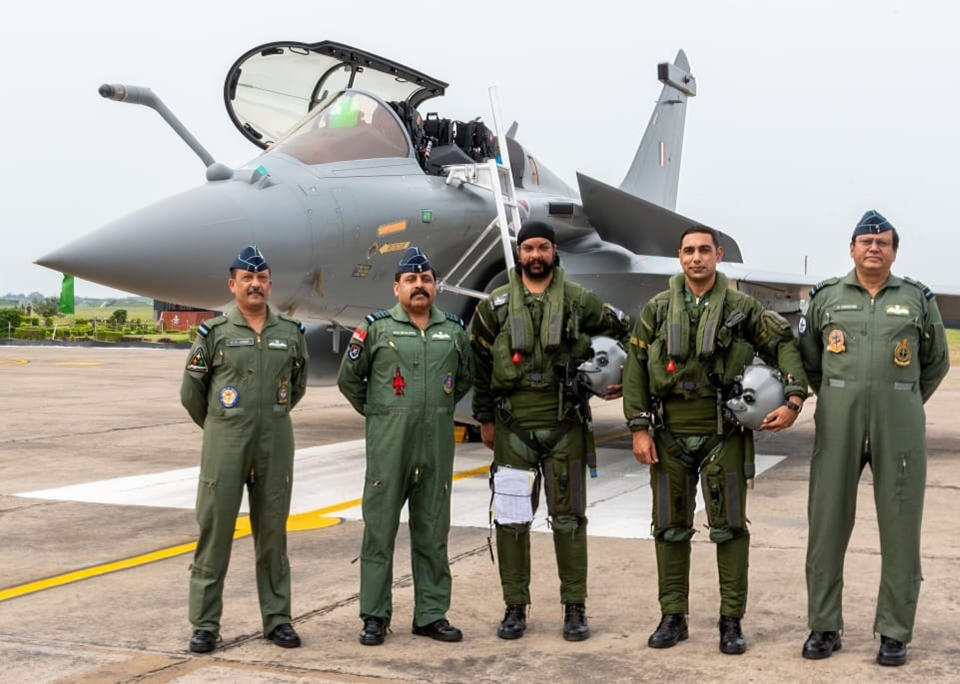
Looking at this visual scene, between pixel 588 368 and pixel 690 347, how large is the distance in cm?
52

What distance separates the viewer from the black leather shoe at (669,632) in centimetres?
458

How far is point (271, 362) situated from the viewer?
477 centimetres

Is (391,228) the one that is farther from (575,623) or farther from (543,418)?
(575,623)

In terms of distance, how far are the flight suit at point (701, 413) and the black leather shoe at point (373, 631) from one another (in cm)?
126

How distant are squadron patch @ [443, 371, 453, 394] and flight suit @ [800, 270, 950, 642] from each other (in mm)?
1677

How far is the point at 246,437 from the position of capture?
4668 mm

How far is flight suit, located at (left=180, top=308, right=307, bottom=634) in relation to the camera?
4648 millimetres

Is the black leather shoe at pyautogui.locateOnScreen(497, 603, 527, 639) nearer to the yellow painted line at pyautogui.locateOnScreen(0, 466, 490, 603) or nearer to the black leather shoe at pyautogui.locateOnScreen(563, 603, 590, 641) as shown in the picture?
the black leather shoe at pyautogui.locateOnScreen(563, 603, 590, 641)

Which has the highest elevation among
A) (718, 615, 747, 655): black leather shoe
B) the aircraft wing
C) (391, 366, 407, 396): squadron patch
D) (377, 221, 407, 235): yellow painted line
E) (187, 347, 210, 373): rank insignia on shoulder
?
the aircraft wing

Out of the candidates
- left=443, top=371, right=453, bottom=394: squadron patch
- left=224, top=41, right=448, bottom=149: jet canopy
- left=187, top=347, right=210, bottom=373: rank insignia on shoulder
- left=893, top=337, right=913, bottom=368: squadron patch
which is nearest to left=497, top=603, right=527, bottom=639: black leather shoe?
left=443, top=371, right=453, bottom=394: squadron patch

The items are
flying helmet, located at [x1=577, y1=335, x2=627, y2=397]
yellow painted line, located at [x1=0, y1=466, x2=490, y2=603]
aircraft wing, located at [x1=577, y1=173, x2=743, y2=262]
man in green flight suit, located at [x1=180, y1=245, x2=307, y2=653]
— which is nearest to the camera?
man in green flight suit, located at [x1=180, y1=245, x2=307, y2=653]

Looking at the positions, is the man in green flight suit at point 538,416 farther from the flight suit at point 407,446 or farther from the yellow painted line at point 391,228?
the yellow painted line at point 391,228

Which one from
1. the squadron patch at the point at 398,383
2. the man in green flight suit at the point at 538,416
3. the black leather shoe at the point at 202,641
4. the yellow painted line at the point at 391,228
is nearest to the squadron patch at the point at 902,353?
the man in green flight suit at the point at 538,416

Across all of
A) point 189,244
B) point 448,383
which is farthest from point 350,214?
point 448,383
